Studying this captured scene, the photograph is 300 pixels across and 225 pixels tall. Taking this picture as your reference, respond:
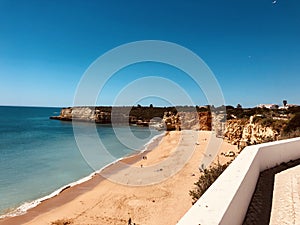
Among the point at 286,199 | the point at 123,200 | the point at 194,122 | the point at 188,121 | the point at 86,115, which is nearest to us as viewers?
the point at 286,199

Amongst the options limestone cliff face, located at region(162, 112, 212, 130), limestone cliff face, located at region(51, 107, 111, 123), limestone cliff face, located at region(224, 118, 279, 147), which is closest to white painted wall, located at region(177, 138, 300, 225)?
limestone cliff face, located at region(224, 118, 279, 147)

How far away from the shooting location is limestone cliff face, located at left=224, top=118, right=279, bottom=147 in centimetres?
1552

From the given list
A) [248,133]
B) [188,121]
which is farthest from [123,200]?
[188,121]

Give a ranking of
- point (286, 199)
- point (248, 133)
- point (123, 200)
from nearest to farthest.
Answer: point (286, 199), point (123, 200), point (248, 133)

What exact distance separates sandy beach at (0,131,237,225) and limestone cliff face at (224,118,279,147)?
474 centimetres

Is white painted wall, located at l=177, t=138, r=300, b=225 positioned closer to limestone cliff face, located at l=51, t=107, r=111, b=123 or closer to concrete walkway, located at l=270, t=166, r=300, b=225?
concrete walkway, located at l=270, t=166, r=300, b=225

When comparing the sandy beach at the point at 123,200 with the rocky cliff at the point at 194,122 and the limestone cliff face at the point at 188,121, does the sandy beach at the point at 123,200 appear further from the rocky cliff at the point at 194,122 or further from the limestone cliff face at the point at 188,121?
the limestone cliff face at the point at 188,121

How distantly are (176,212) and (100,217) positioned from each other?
110 inches

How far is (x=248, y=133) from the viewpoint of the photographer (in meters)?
20.1

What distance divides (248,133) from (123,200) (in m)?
13.9

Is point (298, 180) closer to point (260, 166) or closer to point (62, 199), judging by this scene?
point (260, 166)

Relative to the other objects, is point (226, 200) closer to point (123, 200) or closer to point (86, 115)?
point (123, 200)

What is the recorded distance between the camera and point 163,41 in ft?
65.2

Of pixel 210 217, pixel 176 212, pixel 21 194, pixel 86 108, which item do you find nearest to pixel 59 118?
pixel 86 108
